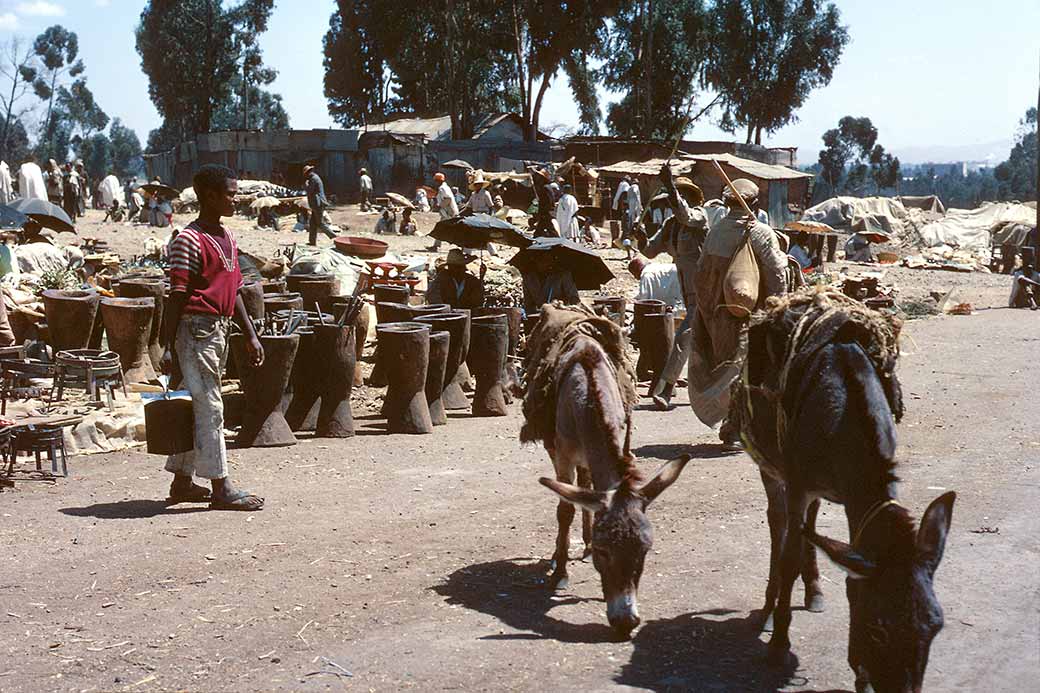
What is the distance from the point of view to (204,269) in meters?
7.01

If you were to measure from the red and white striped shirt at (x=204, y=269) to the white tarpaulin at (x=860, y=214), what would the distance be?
123 feet

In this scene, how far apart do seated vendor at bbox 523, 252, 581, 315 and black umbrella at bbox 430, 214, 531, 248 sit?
105 centimetres

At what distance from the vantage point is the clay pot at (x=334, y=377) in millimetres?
10062

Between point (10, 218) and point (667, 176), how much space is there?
10.1 m

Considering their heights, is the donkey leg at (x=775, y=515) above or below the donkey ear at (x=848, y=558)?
below

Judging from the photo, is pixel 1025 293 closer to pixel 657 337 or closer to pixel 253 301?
pixel 657 337

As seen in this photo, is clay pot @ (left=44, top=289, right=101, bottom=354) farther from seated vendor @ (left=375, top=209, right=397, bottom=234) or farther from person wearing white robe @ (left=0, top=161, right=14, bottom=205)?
seated vendor @ (left=375, top=209, right=397, bottom=234)

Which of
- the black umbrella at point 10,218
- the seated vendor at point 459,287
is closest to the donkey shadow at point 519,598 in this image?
the seated vendor at point 459,287

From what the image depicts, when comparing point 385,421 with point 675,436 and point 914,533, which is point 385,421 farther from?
point 914,533

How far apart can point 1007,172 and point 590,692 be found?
8502 cm

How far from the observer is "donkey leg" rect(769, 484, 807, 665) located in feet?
16.0

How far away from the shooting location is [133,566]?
20.7ft

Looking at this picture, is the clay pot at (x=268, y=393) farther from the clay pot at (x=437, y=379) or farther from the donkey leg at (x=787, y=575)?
the donkey leg at (x=787, y=575)

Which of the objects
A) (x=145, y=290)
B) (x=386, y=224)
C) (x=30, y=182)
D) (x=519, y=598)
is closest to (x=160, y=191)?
(x=386, y=224)
